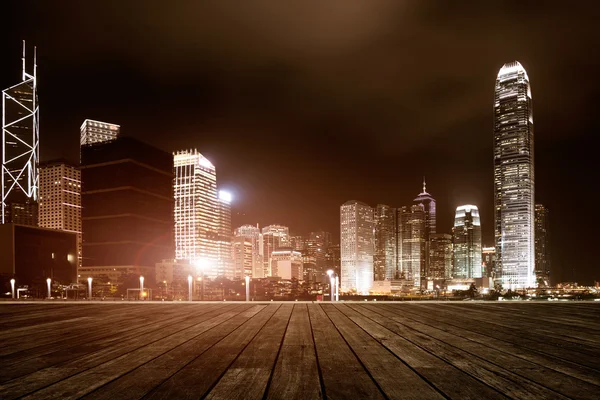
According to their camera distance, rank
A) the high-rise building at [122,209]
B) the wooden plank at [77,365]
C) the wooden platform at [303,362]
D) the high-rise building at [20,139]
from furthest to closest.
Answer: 1. the high-rise building at [122,209]
2. the high-rise building at [20,139]
3. the wooden plank at [77,365]
4. the wooden platform at [303,362]

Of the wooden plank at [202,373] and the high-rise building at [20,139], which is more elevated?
the high-rise building at [20,139]

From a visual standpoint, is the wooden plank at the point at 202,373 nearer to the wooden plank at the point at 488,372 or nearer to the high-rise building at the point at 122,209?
the wooden plank at the point at 488,372

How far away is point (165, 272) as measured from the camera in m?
161

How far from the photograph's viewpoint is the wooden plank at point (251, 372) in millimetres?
3791

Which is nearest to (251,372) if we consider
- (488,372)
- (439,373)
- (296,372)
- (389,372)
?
(296,372)

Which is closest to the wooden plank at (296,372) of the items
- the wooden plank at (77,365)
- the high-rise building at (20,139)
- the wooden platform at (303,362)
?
the wooden platform at (303,362)

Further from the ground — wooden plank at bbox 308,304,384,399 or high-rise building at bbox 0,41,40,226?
high-rise building at bbox 0,41,40,226

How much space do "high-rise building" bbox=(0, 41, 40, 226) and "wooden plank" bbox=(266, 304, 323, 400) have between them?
118727 mm

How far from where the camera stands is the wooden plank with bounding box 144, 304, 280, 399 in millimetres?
3818

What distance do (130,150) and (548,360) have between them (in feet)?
571

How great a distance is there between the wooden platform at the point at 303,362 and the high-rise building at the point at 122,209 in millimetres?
157093

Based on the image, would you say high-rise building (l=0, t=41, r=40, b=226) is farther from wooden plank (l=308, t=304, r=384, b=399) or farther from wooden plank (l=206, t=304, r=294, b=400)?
wooden plank (l=308, t=304, r=384, b=399)

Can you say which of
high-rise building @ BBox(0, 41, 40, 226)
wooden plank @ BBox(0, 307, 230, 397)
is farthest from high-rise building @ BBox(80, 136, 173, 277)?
wooden plank @ BBox(0, 307, 230, 397)

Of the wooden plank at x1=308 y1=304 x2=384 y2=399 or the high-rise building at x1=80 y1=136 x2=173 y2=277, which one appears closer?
the wooden plank at x1=308 y1=304 x2=384 y2=399
